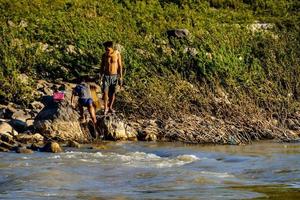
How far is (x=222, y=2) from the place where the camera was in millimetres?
30469

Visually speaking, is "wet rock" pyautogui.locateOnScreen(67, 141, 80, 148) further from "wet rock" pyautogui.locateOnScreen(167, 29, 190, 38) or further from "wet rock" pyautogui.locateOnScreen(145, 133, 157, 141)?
"wet rock" pyautogui.locateOnScreen(167, 29, 190, 38)

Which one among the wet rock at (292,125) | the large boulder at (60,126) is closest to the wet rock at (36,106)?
the large boulder at (60,126)

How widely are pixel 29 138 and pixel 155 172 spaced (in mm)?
4437

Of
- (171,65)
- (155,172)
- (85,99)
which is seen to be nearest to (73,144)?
(85,99)

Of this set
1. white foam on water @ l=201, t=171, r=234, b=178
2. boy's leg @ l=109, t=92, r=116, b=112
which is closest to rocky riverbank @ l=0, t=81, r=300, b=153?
boy's leg @ l=109, t=92, r=116, b=112

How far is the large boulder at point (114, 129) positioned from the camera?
14586mm

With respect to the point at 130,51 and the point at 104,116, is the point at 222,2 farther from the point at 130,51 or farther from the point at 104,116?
the point at 104,116

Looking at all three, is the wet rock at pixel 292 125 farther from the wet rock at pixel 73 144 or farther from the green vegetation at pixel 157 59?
the wet rock at pixel 73 144

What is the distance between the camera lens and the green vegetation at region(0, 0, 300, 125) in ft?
50.6

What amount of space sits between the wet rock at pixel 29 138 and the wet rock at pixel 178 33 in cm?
796

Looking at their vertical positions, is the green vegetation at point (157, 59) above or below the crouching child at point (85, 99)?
above

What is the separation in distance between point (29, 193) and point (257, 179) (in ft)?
9.95

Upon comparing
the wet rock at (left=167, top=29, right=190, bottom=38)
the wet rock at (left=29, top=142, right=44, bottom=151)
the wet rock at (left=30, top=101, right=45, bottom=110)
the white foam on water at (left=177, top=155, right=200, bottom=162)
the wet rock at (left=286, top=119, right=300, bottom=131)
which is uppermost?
the wet rock at (left=167, top=29, right=190, bottom=38)

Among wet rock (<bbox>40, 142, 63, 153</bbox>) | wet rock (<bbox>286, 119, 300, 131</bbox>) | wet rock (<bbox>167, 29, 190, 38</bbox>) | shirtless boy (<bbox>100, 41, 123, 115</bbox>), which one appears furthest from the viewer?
wet rock (<bbox>167, 29, 190, 38</bbox>)
